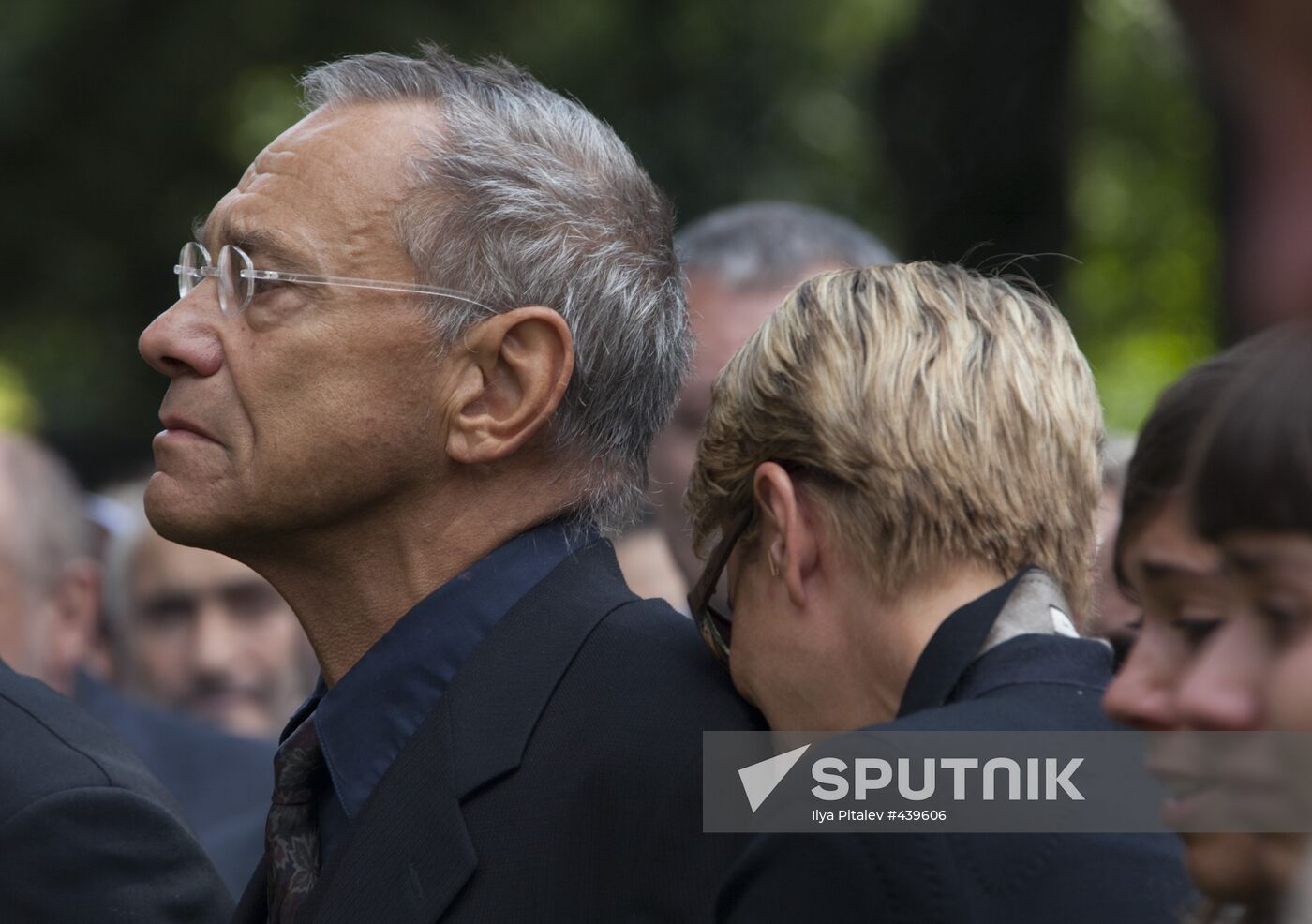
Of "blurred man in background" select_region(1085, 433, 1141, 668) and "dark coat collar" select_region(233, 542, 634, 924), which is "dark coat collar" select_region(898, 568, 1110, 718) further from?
"blurred man in background" select_region(1085, 433, 1141, 668)

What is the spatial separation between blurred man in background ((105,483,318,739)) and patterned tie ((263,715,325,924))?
3.73m

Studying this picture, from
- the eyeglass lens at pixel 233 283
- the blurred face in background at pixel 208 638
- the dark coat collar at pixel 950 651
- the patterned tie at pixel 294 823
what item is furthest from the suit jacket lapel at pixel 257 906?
the blurred face in background at pixel 208 638

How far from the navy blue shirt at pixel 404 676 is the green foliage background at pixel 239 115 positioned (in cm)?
722

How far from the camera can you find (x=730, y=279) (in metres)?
4.25

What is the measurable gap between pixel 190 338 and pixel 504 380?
1.70 ft

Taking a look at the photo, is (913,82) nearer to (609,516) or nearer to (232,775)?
(232,775)

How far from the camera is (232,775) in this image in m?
4.98

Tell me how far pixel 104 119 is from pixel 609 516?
1008cm

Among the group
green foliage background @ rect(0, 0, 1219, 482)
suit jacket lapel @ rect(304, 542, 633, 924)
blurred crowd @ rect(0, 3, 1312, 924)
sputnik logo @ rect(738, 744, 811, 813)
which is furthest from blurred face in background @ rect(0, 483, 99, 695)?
green foliage background @ rect(0, 0, 1219, 482)

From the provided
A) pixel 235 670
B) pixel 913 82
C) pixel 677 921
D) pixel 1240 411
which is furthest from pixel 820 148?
pixel 1240 411

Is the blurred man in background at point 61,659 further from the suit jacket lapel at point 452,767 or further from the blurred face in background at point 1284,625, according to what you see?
the blurred face in background at point 1284,625

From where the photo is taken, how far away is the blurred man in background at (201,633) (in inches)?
247

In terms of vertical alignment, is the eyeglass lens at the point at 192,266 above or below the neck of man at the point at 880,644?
above

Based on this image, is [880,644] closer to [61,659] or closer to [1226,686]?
[1226,686]
